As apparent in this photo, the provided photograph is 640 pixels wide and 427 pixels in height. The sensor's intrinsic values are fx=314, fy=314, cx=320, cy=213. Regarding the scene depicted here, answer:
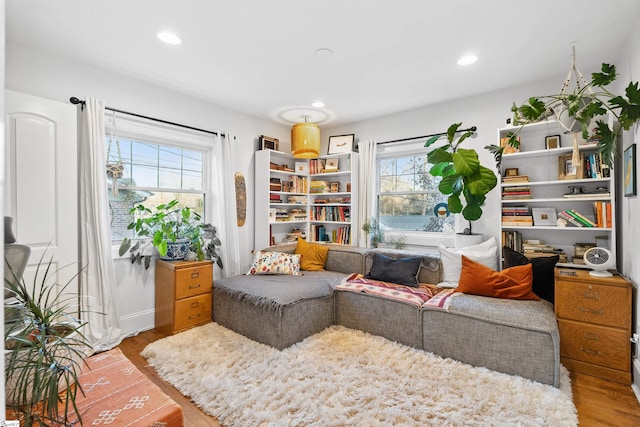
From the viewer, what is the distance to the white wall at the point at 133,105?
250 centimetres

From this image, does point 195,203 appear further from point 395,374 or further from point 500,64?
point 500,64

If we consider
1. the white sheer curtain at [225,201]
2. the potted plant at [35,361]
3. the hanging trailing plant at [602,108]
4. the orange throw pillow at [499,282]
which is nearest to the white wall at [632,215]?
the hanging trailing plant at [602,108]

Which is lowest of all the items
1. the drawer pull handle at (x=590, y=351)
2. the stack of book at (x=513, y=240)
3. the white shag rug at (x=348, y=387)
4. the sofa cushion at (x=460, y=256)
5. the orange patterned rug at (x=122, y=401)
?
the white shag rug at (x=348, y=387)

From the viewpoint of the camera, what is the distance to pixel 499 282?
8.60ft

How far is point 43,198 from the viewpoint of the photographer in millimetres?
2393

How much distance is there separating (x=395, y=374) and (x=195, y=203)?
280cm

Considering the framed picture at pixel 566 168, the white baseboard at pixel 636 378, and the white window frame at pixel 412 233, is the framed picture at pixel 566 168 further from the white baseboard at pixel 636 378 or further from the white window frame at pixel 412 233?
the white baseboard at pixel 636 378

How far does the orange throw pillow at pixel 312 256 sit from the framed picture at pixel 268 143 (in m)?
1.42

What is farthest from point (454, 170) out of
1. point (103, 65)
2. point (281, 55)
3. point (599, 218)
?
point (103, 65)

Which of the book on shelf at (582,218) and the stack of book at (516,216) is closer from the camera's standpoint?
the book on shelf at (582,218)

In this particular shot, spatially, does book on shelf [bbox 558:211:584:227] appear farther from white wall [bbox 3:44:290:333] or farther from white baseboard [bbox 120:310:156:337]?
white baseboard [bbox 120:310:156:337]

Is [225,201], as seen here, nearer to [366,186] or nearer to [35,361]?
[366,186]

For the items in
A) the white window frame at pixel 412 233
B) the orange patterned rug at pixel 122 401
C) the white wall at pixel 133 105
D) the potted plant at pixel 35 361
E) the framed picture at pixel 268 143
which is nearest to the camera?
the potted plant at pixel 35 361

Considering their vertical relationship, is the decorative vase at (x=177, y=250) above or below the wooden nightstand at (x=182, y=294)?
above
